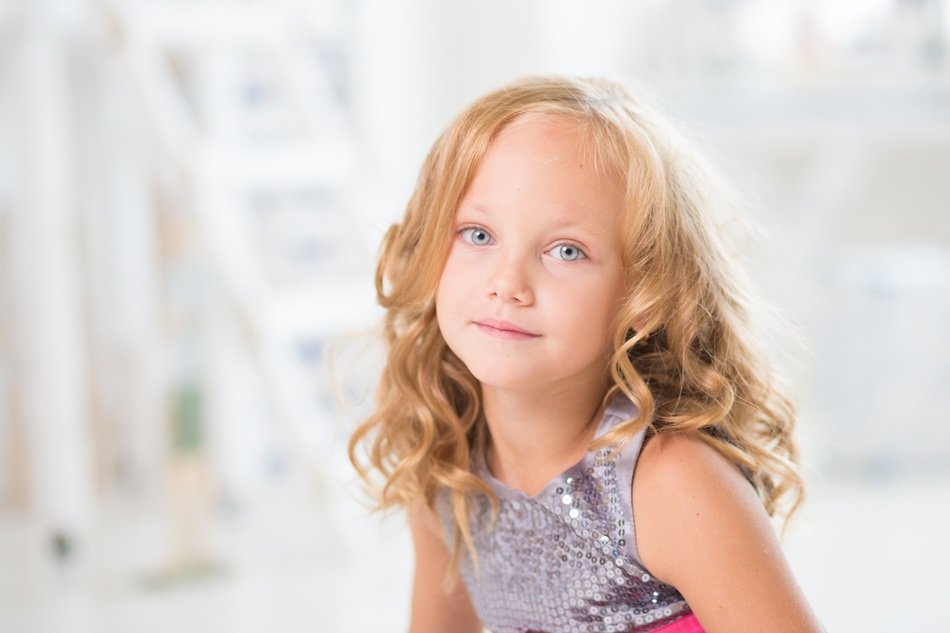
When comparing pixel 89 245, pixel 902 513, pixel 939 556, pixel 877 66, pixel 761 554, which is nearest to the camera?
pixel 761 554

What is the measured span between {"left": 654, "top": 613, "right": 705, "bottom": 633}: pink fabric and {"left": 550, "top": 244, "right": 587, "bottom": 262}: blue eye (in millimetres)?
323

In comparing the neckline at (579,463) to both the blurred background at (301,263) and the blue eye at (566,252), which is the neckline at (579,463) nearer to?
the blue eye at (566,252)

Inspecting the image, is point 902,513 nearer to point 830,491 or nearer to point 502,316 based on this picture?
point 830,491

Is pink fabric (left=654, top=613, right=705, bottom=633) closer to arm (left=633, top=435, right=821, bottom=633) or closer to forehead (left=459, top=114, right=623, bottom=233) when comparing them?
arm (left=633, top=435, right=821, bottom=633)

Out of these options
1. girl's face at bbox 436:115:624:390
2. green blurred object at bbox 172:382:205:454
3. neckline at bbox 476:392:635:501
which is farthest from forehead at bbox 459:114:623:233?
green blurred object at bbox 172:382:205:454

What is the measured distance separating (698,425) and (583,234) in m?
0.19

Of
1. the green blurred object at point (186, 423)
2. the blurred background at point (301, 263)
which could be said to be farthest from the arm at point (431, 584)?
the green blurred object at point (186, 423)

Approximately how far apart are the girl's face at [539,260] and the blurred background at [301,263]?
1.33 feet

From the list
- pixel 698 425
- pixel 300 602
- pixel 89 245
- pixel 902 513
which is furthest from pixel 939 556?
pixel 89 245

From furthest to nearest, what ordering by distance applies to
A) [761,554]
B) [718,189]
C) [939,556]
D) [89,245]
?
[89,245], [939,556], [718,189], [761,554]

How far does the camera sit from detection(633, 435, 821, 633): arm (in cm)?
91

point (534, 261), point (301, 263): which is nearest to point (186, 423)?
point (301, 263)

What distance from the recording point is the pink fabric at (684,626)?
1.01m

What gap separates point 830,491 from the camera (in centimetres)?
270
